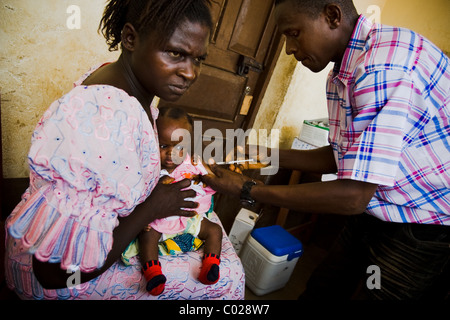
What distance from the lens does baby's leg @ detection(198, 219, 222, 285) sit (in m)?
1.28

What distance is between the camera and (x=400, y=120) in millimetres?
1002

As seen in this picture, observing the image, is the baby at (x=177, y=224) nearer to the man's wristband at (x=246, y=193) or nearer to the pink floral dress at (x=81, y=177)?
the man's wristband at (x=246, y=193)

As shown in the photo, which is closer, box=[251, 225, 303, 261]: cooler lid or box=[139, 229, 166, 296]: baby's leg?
box=[139, 229, 166, 296]: baby's leg

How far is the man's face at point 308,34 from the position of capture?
1.29 metres

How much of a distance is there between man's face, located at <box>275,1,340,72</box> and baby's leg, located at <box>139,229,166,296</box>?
1.24 meters

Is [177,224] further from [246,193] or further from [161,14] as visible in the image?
[161,14]

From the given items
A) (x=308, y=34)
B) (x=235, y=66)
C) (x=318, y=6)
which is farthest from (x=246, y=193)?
(x=235, y=66)

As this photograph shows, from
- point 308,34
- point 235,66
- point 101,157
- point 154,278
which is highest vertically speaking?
point 308,34

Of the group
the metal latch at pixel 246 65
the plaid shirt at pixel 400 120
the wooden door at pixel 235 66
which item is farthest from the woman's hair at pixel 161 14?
the metal latch at pixel 246 65

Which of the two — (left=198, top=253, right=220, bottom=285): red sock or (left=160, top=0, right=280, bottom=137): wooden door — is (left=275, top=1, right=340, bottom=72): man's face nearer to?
(left=160, top=0, right=280, bottom=137): wooden door

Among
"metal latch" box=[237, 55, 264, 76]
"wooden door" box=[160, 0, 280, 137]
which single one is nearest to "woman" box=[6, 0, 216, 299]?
"wooden door" box=[160, 0, 280, 137]

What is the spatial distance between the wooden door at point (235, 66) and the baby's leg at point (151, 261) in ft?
4.19

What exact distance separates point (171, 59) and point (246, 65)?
179cm
